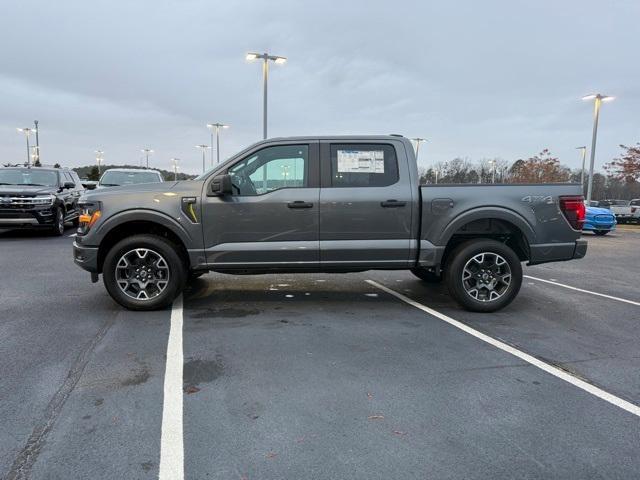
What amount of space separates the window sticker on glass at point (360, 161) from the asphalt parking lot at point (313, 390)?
172 cm

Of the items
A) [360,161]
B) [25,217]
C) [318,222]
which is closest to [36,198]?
[25,217]

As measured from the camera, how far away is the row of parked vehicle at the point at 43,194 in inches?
471

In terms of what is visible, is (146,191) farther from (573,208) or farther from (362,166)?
(573,208)

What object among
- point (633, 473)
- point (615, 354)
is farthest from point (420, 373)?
point (615, 354)

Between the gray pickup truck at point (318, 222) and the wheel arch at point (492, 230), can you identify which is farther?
the wheel arch at point (492, 230)

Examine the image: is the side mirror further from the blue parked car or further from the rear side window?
the blue parked car

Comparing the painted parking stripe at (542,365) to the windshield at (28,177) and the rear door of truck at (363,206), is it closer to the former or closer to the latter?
the rear door of truck at (363,206)

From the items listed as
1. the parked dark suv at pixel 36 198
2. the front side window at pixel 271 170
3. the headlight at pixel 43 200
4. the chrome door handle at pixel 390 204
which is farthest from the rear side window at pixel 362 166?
the headlight at pixel 43 200

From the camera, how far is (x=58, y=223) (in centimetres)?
1289

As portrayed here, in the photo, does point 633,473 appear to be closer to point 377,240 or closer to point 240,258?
point 377,240

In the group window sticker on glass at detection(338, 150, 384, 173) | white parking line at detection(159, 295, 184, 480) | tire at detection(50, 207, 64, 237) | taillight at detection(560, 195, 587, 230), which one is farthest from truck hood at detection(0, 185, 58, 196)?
taillight at detection(560, 195, 587, 230)

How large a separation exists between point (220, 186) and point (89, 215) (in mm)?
1598

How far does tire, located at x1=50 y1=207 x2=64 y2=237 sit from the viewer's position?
12756 millimetres

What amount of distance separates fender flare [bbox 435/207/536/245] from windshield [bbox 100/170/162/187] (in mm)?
10605
